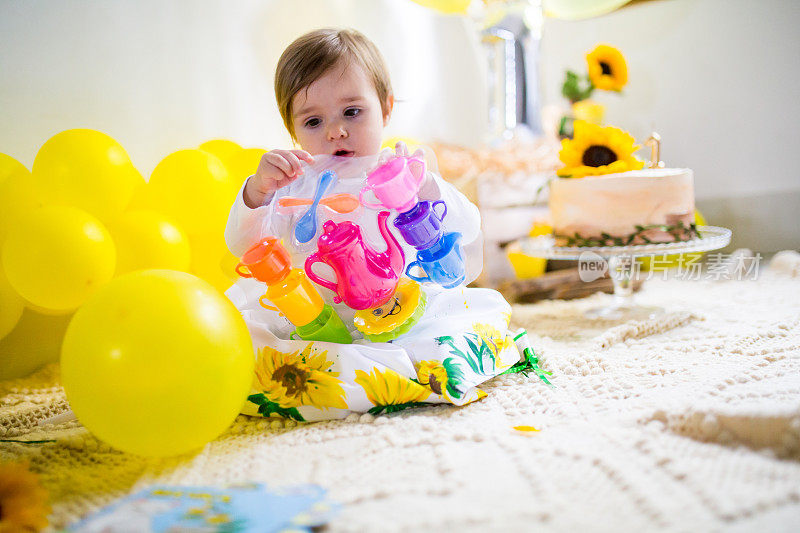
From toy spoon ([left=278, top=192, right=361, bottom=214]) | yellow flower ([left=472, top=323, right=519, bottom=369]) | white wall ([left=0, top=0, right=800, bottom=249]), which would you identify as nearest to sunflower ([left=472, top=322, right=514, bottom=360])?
yellow flower ([left=472, top=323, right=519, bottom=369])

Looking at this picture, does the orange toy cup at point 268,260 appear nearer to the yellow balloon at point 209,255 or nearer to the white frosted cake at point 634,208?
the yellow balloon at point 209,255

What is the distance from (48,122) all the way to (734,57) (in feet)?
8.06

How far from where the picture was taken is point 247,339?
92 centimetres

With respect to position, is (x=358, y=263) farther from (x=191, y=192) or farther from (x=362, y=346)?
(x=191, y=192)

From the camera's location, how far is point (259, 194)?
3.55 ft

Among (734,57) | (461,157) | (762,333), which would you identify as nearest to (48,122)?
(461,157)

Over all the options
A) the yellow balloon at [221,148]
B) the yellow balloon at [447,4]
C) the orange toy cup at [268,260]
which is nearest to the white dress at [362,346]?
the orange toy cup at [268,260]

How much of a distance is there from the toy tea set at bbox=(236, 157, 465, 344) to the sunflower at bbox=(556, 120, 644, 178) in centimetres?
77

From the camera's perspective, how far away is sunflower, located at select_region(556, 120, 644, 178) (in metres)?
1.69

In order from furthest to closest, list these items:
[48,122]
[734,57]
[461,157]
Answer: [734,57]
[461,157]
[48,122]

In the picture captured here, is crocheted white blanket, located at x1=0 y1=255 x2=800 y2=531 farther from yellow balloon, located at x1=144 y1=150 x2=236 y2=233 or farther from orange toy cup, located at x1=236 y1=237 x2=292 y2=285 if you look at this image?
yellow balloon, located at x1=144 y1=150 x2=236 y2=233

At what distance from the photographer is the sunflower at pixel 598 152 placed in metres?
1.69

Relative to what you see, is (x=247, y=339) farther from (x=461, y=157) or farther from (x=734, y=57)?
(x=734, y=57)

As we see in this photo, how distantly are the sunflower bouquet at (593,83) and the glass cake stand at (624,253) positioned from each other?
59 centimetres
